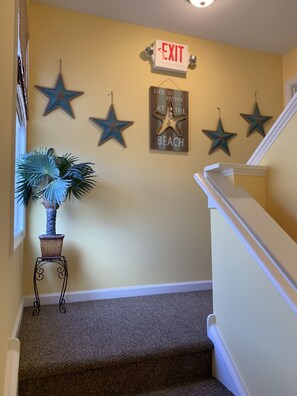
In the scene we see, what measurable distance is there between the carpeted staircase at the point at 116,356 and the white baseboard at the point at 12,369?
3.6 inches

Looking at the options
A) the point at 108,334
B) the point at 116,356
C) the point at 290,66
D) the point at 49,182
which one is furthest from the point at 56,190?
the point at 290,66

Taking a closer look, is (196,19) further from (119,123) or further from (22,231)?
(22,231)

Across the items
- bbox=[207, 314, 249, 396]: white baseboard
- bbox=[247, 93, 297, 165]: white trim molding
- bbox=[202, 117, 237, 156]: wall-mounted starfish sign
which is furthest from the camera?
bbox=[202, 117, 237, 156]: wall-mounted starfish sign

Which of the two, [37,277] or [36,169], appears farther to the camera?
[37,277]

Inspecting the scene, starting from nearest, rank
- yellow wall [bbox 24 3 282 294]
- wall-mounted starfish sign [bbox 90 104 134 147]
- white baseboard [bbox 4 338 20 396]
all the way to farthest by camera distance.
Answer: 1. white baseboard [bbox 4 338 20 396]
2. yellow wall [bbox 24 3 282 294]
3. wall-mounted starfish sign [bbox 90 104 134 147]

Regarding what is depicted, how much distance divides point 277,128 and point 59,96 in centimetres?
183

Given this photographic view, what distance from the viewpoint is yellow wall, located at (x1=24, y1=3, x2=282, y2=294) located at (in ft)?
8.26

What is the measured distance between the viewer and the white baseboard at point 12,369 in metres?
1.26

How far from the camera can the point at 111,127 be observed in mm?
2664

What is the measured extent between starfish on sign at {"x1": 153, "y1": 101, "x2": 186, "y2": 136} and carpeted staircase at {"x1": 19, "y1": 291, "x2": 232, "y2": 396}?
1.73 meters

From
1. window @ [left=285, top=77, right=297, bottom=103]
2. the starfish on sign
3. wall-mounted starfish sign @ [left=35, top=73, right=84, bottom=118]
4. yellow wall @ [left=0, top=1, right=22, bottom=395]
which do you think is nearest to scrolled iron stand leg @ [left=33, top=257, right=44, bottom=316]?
yellow wall @ [left=0, top=1, right=22, bottom=395]

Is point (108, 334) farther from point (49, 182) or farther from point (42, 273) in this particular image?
point (49, 182)

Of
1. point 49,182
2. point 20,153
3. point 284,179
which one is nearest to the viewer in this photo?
point 284,179

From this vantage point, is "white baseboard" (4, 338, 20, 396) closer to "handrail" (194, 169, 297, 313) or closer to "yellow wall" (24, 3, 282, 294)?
"yellow wall" (24, 3, 282, 294)
